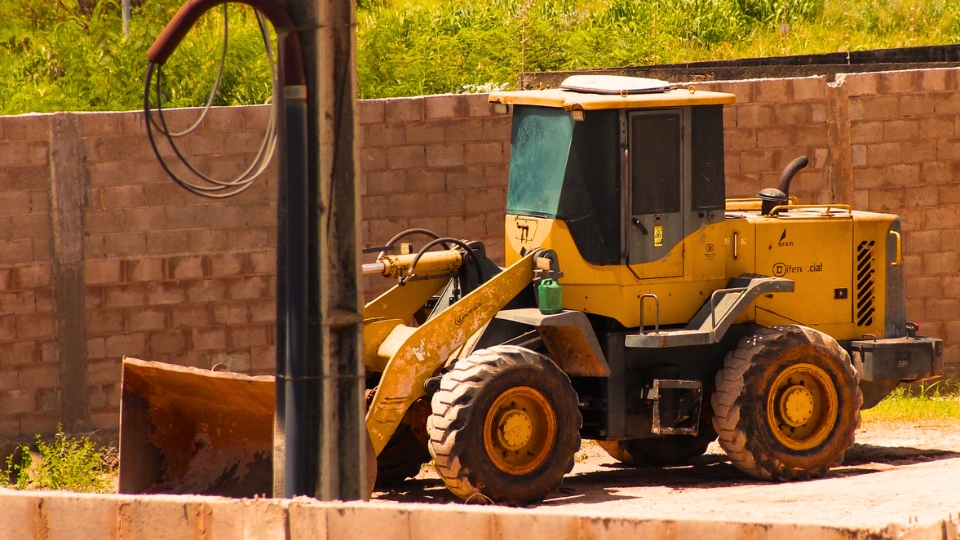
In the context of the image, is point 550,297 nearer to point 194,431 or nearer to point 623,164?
point 623,164

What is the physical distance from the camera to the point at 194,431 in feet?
29.2

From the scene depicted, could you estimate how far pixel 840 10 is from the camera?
77.7 ft

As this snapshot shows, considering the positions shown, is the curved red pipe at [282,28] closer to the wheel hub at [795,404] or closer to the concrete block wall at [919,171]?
the wheel hub at [795,404]

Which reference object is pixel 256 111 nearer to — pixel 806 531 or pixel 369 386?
pixel 369 386

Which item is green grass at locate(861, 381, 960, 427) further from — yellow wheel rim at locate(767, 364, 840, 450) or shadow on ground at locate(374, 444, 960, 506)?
yellow wheel rim at locate(767, 364, 840, 450)

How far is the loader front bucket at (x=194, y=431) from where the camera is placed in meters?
8.49

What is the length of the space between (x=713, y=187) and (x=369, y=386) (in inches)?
105

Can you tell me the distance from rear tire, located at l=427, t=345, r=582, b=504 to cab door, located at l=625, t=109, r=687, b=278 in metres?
1.06

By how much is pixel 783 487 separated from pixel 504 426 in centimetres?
194

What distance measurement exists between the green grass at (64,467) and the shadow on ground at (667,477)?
2071mm

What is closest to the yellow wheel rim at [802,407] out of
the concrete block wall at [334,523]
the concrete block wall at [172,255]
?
the concrete block wall at [334,523]

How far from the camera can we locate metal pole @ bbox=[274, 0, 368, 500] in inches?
238

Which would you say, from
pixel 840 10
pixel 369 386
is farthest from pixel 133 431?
pixel 840 10

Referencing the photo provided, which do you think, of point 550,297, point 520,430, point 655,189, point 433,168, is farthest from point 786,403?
point 433,168
